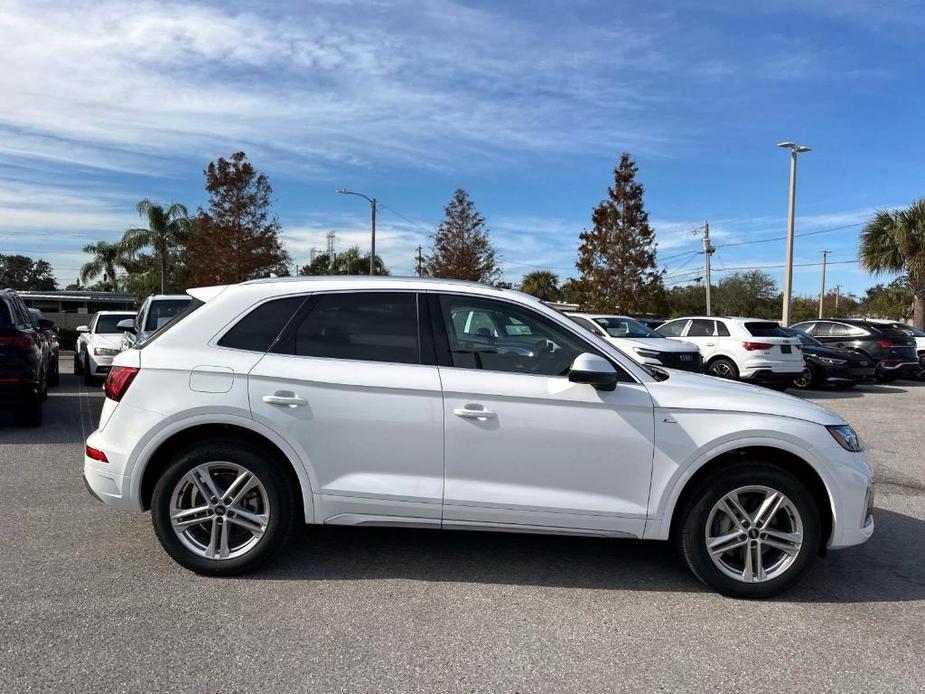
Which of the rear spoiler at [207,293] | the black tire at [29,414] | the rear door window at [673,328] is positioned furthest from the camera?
the rear door window at [673,328]

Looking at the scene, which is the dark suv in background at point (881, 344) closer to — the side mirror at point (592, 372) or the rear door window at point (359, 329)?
the side mirror at point (592, 372)

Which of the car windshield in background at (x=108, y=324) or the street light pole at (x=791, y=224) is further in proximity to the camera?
the street light pole at (x=791, y=224)

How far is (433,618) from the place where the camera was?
370cm

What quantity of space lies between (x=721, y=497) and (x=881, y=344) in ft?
52.0

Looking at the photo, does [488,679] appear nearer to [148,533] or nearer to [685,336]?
[148,533]

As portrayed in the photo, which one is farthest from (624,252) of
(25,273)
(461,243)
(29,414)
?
(25,273)

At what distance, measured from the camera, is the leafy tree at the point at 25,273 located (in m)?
74.8

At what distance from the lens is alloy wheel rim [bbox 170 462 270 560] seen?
161 inches

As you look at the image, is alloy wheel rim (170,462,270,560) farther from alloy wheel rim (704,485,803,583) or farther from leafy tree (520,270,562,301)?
leafy tree (520,270,562,301)

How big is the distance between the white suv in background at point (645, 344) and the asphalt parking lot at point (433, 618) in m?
8.00

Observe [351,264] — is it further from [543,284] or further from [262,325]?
[262,325]

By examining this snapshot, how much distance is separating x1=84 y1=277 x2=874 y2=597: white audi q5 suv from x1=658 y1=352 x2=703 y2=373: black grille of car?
9.25m

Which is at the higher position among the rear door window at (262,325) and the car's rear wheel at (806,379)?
the rear door window at (262,325)

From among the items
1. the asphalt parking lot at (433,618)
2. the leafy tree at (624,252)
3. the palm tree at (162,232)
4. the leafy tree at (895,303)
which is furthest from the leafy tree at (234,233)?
the leafy tree at (895,303)
